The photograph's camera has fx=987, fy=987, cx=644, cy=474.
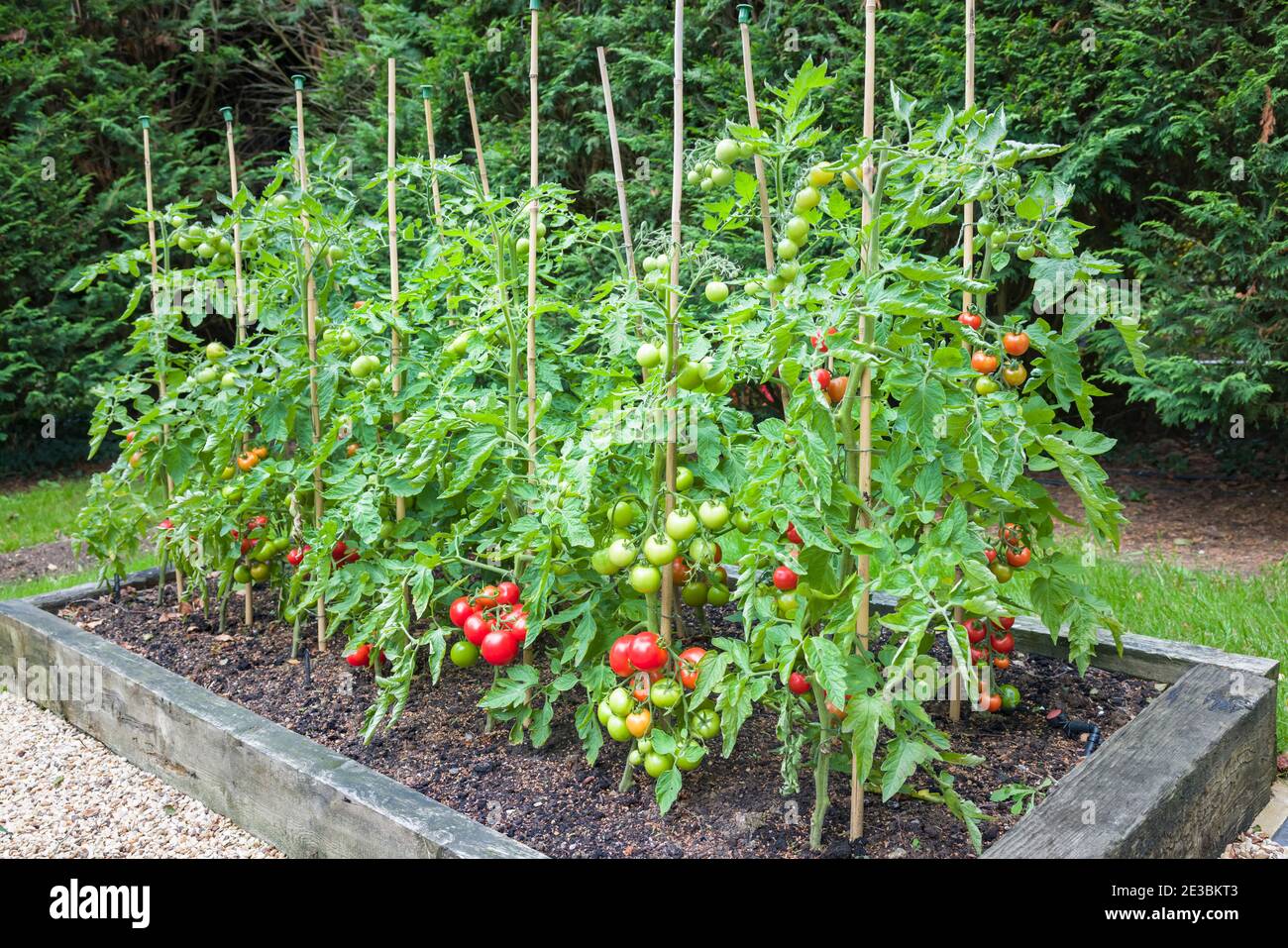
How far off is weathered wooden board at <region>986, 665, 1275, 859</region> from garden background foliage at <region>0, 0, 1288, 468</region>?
231 cm

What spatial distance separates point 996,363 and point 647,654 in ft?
3.20

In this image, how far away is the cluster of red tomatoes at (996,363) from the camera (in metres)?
2.06

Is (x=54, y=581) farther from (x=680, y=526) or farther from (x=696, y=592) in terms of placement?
(x=680, y=526)

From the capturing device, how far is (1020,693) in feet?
8.79

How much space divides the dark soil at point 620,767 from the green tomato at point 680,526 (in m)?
0.64

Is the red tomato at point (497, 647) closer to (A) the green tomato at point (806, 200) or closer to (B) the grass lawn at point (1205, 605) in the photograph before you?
(A) the green tomato at point (806, 200)

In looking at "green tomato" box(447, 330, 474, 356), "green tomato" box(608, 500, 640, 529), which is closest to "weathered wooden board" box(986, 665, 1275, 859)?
A: "green tomato" box(608, 500, 640, 529)

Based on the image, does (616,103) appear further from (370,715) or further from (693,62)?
(370,715)

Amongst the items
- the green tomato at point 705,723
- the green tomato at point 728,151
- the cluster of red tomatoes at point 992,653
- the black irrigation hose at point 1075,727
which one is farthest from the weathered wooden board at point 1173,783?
the green tomato at point 728,151

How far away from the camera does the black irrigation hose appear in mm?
2377

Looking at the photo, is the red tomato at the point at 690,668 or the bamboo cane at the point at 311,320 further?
the bamboo cane at the point at 311,320

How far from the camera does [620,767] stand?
2365 millimetres

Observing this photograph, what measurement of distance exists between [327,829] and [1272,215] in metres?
4.55

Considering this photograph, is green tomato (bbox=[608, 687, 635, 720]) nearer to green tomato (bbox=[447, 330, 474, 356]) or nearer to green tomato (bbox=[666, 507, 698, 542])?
green tomato (bbox=[666, 507, 698, 542])
